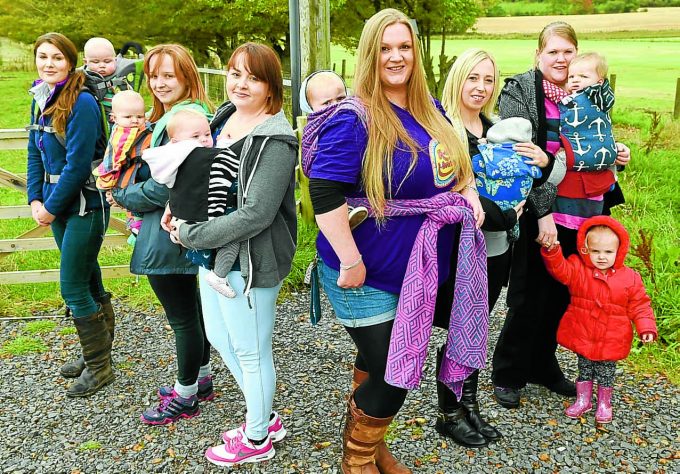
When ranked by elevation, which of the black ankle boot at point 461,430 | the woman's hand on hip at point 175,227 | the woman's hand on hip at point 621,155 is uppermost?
the woman's hand on hip at point 621,155

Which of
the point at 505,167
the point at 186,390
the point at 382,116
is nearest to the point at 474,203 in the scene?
the point at 505,167

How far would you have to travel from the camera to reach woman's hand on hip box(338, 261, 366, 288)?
234 cm

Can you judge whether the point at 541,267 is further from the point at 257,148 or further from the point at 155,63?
the point at 155,63

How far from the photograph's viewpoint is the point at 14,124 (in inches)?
624

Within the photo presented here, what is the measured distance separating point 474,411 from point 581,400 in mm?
698

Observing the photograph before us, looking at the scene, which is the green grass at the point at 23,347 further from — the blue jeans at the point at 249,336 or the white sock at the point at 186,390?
the blue jeans at the point at 249,336

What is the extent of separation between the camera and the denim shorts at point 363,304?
97.0 inches

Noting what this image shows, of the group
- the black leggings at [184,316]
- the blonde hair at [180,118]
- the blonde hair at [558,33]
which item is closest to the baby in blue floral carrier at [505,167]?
the blonde hair at [558,33]

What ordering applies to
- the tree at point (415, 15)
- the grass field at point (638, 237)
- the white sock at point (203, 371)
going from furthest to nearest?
the tree at point (415, 15), the grass field at point (638, 237), the white sock at point (203, 371)

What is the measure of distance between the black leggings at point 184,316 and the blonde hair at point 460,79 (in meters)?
1.57

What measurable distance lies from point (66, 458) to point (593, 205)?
10.2 feet

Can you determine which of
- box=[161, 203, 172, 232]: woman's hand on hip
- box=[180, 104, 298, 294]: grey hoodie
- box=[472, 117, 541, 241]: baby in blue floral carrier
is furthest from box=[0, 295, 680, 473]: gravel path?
box=[472, 117, 541, 241]: baby in blue floral carrier

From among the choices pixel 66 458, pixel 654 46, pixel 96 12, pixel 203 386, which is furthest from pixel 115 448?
pixel 654 46

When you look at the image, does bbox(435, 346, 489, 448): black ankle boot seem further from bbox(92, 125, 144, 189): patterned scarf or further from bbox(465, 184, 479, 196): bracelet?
bbox(92, 125, 144, 189): patterned scarf
